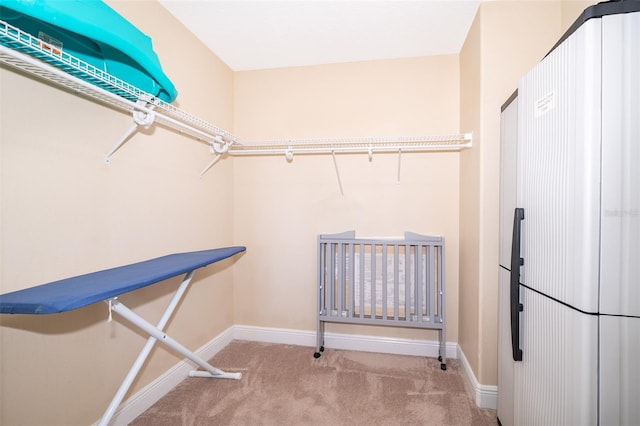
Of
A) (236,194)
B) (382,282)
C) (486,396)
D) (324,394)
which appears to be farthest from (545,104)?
(236,194)

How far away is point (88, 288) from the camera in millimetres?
969

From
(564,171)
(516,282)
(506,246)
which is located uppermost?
(564,171)

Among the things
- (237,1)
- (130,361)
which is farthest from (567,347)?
(237,1)

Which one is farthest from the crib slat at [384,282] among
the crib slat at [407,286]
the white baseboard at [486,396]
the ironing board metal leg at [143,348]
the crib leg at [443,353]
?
the ironing board metal leg at [143,348]

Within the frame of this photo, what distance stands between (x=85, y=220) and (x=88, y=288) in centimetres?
49

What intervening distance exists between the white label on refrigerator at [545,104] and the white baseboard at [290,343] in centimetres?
159

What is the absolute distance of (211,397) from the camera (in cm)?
172

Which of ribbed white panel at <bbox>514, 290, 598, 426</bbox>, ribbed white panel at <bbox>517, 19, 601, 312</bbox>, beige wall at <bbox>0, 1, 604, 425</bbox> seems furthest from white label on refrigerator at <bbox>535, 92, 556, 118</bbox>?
ribbed white panel at <bbox>514, 290, 598, 426</bbox>

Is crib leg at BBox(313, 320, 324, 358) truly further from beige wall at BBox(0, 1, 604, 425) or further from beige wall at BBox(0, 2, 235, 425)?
beige wall at BBox(0, 2, 235, 425)

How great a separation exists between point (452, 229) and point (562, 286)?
1264mm

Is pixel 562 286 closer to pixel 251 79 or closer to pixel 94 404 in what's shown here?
pixel 94 404

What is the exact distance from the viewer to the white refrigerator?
32.8 inches

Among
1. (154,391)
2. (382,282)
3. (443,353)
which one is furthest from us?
(382,282)

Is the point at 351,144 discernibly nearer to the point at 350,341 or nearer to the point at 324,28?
the point at 324,28
